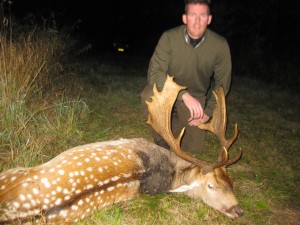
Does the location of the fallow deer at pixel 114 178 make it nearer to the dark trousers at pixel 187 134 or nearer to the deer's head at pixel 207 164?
the deer's head at pixel 207 164

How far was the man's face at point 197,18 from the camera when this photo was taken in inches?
145

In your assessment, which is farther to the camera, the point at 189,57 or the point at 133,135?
the point at 133,135

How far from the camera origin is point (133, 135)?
4660 mm

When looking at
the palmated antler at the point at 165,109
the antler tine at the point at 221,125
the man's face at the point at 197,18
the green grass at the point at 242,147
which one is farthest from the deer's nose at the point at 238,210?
the man's face at the point at 197,18

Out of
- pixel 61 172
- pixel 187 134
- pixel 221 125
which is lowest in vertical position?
pixel 187 134

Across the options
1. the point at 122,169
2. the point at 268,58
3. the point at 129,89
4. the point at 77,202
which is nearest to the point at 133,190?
the point at 122,169

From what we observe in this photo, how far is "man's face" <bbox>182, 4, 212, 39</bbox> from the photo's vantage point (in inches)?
145

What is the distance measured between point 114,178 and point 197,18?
6.45ft

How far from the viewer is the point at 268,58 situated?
1084cm

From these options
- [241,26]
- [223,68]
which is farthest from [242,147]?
[241,26]

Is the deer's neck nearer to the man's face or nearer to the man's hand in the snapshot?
the man's hand

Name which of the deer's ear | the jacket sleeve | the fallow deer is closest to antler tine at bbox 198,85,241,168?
the fallow deer

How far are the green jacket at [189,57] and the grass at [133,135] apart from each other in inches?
39.4

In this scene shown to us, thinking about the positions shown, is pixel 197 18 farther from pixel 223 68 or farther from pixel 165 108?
pixel 165 108
